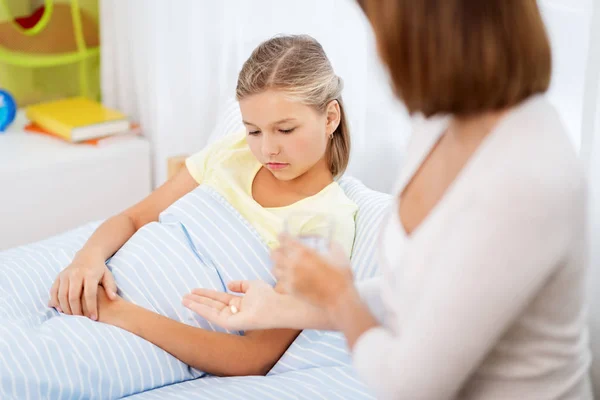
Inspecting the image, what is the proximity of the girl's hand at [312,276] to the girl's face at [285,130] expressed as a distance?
552 millimetres

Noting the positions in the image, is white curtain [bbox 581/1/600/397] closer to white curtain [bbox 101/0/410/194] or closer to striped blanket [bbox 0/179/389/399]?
striped blanket [bbox 0/179/389/399]

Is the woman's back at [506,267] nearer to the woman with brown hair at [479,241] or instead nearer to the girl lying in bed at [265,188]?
the woman with brown hair at [479,241]

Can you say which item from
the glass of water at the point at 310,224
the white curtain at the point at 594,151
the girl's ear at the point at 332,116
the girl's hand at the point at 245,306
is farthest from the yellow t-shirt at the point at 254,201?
the white curtain at the point at 594,151

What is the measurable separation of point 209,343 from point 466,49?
736 millimetres

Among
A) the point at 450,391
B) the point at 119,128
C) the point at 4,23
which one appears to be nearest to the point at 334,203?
the point at 450,391

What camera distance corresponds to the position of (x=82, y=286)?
4.53 ft

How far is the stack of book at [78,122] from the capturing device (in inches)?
94.7

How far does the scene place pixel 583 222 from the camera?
2.43 feet

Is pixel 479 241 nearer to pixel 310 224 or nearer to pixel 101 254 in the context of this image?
pixel 310 224

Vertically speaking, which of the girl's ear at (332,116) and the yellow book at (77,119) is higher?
the girl's ear at (332,116)

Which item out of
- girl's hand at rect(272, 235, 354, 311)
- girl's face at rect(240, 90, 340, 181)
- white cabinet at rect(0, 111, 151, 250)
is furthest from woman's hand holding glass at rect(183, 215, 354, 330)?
white cabinet at rect(0, 111, 151, 250)

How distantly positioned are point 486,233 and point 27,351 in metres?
0.80

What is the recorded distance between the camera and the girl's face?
1.35 meters

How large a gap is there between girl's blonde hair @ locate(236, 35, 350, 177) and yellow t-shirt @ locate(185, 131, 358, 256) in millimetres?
174
